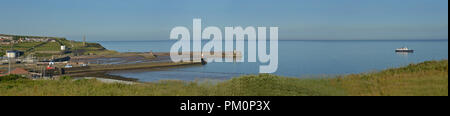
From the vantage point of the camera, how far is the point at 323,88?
816 centimetres
